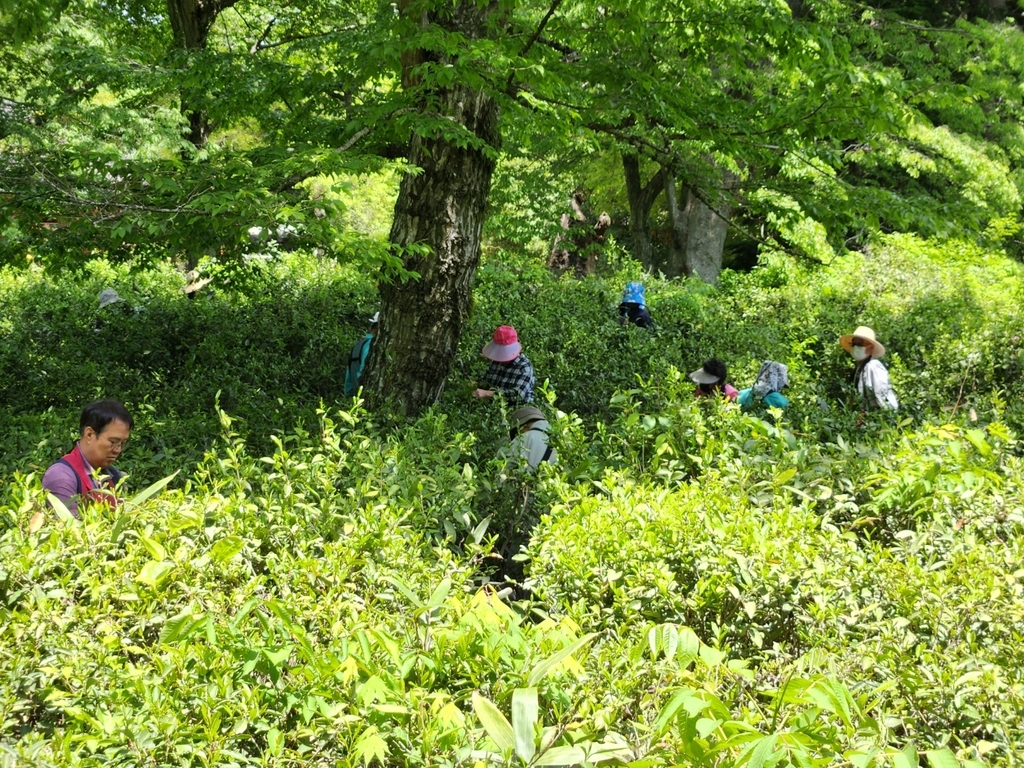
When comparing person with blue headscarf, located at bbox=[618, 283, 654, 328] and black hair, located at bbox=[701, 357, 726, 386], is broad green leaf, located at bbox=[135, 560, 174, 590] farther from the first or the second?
person with blue headscarf, located at bbox=[618, 283, 654, 328]

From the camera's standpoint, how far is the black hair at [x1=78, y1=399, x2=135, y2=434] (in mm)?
3975

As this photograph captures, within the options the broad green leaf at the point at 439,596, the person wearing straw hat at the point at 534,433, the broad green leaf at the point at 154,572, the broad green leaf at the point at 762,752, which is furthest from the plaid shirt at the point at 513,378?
the broad green leaf at the point at 762,752

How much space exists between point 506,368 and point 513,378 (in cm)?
13

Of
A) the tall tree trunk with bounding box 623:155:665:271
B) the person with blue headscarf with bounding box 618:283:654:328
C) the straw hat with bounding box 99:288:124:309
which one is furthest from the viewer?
the tall tree trunk with bounding box 623:155:665:271

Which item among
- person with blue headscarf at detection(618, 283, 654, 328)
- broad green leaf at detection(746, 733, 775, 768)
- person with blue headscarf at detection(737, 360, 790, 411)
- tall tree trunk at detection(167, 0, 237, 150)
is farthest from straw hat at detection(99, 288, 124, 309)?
broad green leaf at detection(746, 733, 775, 768)

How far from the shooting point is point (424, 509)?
3.58 m

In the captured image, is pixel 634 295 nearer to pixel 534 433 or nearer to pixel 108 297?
pixel 534 433

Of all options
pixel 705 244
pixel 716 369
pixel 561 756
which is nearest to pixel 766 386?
pixel 716 369

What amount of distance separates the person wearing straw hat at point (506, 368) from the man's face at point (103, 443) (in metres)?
2.98

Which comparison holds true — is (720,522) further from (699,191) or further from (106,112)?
(106,112)

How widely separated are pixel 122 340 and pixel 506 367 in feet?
13.1

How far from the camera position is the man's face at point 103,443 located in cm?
Result: 398

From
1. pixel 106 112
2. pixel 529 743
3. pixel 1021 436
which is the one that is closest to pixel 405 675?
pixel 529 743

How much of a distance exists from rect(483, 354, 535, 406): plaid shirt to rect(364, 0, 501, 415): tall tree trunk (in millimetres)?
378
